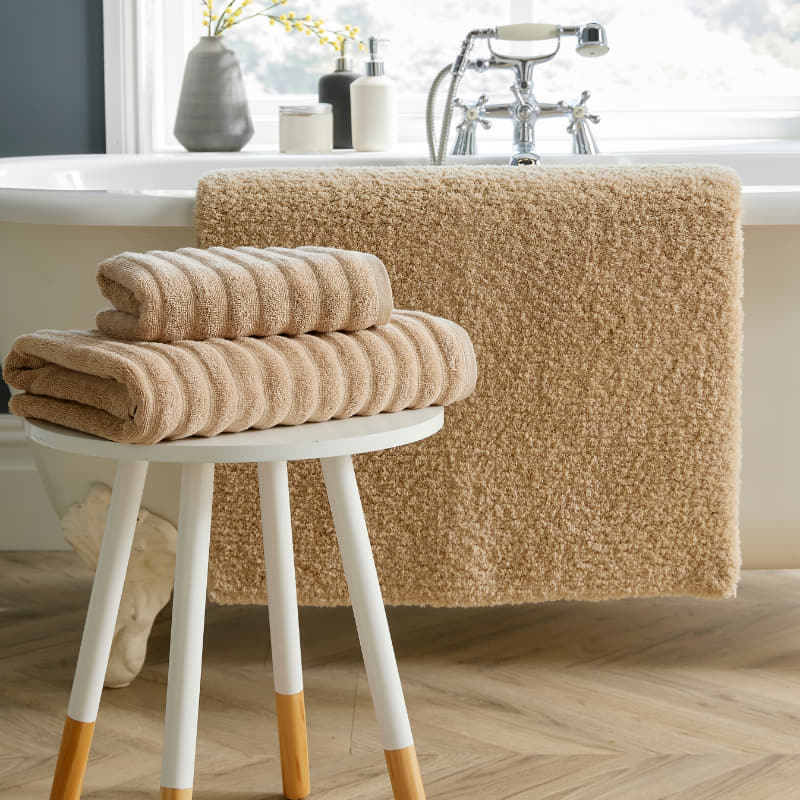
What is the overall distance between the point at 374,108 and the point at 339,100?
0.39 feet

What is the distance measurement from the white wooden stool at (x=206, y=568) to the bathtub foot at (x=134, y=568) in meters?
0.33

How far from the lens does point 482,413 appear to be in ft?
4.14

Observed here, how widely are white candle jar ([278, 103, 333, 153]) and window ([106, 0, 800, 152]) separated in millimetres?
244

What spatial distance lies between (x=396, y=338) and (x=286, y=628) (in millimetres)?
327

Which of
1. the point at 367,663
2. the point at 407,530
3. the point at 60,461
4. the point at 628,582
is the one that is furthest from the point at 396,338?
the point at 60,461

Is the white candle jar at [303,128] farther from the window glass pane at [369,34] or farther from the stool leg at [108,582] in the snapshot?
the stool leg at [108,582]

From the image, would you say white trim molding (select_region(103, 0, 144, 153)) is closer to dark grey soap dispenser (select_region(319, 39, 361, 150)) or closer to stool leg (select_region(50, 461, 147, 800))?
dark grey soap dispenser (select_region(319, 39, 361, 150))

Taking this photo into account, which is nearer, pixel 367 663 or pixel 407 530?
pixel 367 663

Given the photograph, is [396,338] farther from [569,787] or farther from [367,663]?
[569,787]

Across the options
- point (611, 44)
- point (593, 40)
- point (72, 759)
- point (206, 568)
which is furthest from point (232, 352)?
point (611, 44)

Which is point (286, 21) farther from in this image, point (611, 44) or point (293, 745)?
point (293, 745)

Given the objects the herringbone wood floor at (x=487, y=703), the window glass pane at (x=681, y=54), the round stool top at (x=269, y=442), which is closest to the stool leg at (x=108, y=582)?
the round stool top at (x=269, y=442)

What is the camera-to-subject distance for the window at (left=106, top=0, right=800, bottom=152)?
2.36m

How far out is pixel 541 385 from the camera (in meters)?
1.26
